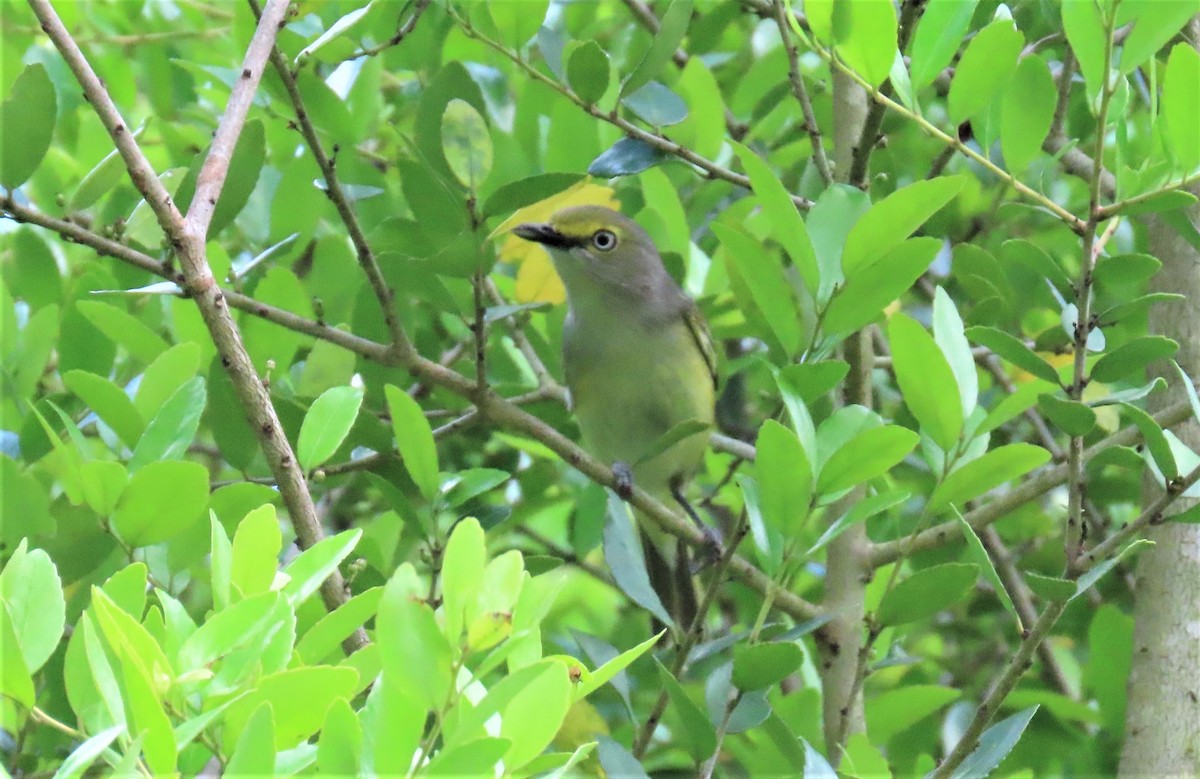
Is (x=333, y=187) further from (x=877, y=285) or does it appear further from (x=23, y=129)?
(x=877, y=285)

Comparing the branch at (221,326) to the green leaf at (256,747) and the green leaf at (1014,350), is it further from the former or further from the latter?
the green leaf at (1014,350)

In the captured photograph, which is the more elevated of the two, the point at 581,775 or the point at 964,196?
the point at 964,196

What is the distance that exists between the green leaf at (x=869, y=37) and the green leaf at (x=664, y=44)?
567 mm

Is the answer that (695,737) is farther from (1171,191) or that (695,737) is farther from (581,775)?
(1171,191)

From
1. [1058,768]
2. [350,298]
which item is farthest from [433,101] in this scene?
[1058,768]

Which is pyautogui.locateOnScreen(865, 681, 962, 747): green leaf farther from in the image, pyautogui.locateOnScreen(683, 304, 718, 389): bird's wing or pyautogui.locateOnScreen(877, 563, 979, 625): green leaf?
pyautogui.locateOnScreen(683, 304, 718, 389): bird's wing

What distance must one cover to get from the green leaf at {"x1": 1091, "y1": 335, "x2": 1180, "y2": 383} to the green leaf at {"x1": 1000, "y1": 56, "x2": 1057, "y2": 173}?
0.33m

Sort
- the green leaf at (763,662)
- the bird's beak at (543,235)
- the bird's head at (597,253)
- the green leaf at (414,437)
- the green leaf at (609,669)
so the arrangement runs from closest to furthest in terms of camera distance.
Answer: the green leaf at (609,669) < the green leaf at (763,662) < the green leaf at (414,437) < the bird's beak at (543,235) < the bird's head at (597,253)

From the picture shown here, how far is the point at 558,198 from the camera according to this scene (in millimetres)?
3307

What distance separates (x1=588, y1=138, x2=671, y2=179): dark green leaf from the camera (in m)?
2.69

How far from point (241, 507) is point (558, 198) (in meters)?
1.33

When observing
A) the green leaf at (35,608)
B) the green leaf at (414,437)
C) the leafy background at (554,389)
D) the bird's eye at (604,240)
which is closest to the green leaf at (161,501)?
the leafy background at (554,389)

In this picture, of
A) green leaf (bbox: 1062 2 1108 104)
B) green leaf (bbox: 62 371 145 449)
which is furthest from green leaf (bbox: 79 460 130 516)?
green leaf (bbox: 1062 2 1108 104)

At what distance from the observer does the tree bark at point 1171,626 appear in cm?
262
